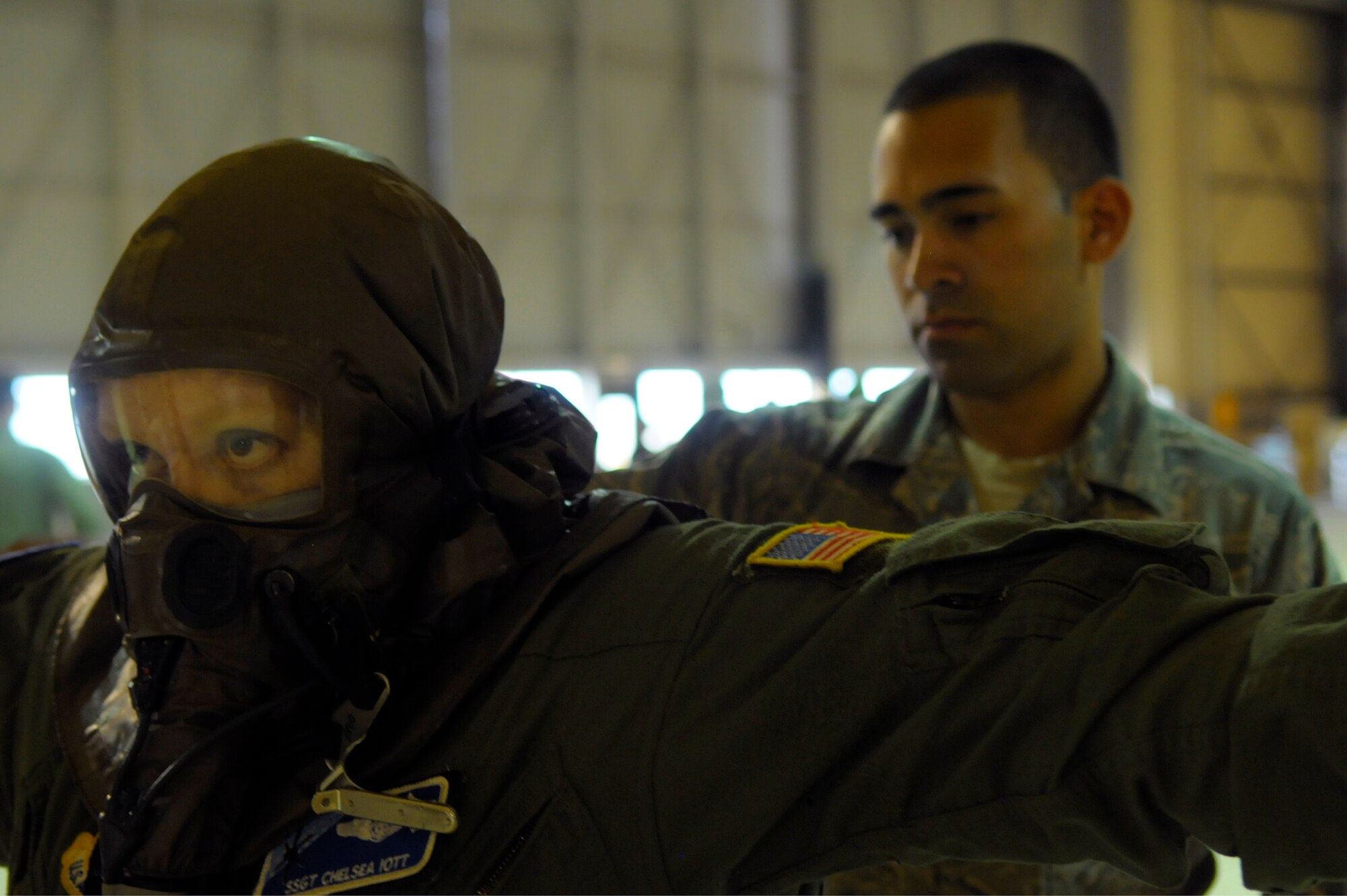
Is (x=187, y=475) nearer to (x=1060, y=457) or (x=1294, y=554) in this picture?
(x=1060, y=457)

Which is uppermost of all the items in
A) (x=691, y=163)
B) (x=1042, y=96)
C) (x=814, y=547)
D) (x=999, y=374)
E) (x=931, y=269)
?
(x=691, y=163)

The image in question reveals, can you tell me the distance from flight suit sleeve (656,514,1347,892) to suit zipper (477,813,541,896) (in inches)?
4.4

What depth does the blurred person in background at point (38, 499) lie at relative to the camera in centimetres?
273

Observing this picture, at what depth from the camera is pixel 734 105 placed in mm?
8492

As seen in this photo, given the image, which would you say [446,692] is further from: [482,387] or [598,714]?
[482,387]

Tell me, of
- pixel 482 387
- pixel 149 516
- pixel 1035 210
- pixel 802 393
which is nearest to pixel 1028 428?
pixel 1035 210

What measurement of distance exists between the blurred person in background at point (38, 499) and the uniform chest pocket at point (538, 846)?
2191 mm

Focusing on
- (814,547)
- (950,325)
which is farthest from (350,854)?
(950,325)

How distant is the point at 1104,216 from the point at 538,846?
1.27 m

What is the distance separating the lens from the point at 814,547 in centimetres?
88

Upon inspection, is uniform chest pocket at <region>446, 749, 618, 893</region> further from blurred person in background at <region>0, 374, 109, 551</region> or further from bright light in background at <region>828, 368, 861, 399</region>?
bright light in background at <region>828, 368, 861, 399</region>

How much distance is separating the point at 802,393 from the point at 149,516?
8.05m

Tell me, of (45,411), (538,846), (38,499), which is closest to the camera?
(538,846)

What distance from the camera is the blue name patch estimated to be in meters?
0.86
